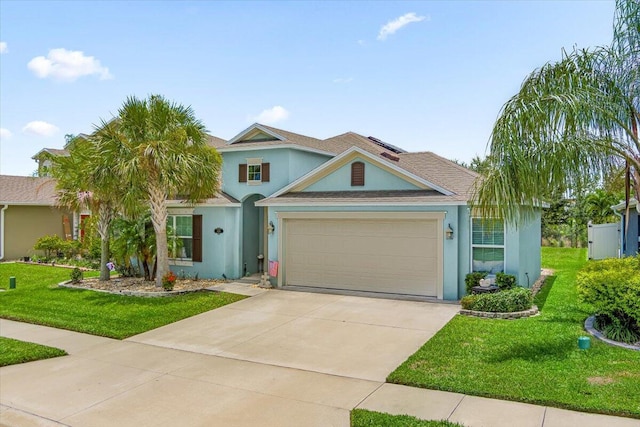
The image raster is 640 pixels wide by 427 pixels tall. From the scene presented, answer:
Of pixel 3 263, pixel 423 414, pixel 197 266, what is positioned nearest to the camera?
pixel 423 414

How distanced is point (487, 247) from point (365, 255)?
3.48 m

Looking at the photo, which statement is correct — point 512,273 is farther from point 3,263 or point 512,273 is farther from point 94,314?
point 3,263

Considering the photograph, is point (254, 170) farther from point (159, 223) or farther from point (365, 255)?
point (365, 255)

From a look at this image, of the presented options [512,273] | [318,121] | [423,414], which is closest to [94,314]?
[423,414]

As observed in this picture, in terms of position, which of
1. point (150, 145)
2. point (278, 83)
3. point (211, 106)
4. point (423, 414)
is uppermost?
point (278, 83)

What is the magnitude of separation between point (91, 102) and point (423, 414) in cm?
1901

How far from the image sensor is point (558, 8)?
10.8m

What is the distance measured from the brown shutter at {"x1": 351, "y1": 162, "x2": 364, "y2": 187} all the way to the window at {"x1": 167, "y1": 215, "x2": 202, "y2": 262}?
580cm

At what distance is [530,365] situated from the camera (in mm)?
7297

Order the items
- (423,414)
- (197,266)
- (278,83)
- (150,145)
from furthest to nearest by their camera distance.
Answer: (278,83)
(197,266)
(150,145)
(423,414)

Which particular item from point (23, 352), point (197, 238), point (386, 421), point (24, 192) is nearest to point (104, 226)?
point (197, 238)

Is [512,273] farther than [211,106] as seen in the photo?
No

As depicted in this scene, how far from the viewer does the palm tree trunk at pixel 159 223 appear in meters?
14.2

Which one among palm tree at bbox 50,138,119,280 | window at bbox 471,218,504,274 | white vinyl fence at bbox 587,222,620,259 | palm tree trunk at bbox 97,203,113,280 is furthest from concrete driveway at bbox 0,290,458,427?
white vinyl fence at bbox 587,222,620,259
